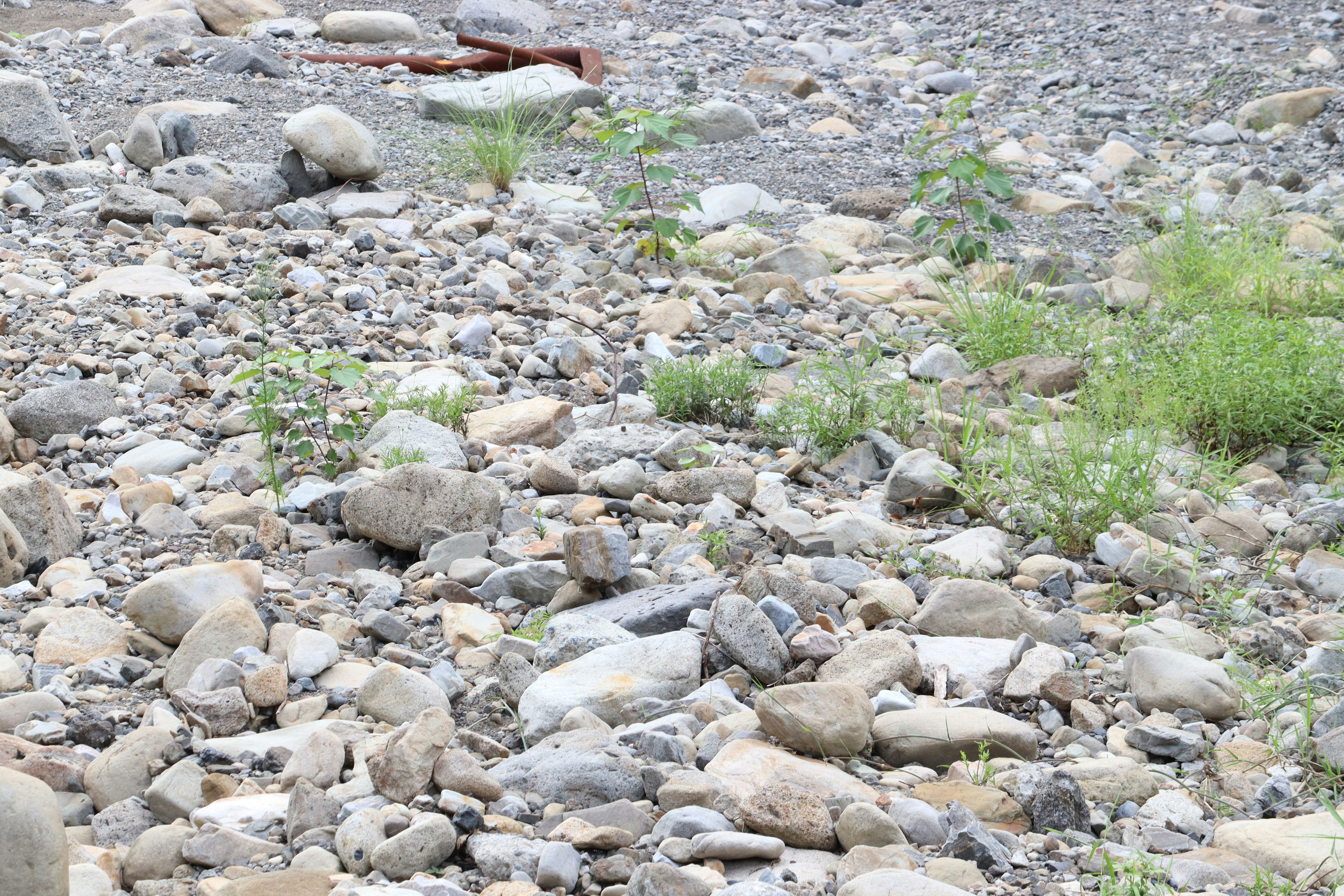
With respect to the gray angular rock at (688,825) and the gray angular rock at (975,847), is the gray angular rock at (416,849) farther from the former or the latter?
the gray angular rock at (975,847)

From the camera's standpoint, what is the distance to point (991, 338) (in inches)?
177

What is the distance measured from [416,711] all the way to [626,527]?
3.57 ft

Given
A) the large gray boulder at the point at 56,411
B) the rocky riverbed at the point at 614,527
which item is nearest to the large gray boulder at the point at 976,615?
the rocky riverbed at the point at 614,527

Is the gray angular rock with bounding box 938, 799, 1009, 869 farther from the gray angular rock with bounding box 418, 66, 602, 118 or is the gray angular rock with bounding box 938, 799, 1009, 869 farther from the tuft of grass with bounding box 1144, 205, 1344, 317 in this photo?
the gray angular rock with bounding box 418, 66, 602, 118

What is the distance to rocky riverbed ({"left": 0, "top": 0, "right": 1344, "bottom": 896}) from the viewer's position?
1937 mm

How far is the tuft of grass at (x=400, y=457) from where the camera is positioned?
3.43m

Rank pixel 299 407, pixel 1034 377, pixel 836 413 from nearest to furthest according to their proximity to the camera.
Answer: pixel 299 407, pixel 836 413, pixel 1034 377

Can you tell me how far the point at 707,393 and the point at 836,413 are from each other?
1.57 feet

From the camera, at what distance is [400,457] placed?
11.3 ft

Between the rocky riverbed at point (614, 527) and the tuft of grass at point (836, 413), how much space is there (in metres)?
0.02

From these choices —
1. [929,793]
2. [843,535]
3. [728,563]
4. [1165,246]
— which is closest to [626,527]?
[728,563]

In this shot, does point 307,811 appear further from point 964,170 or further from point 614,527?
point 964,170

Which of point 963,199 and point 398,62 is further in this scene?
point 398,62

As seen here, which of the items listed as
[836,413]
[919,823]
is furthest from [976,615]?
[836,413]
